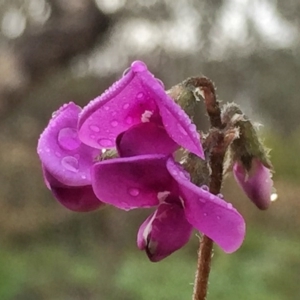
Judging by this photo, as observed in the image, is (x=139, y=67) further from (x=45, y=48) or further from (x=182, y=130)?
(x=45, y=48)

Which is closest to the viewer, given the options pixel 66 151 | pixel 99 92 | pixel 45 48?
pixel 66 151

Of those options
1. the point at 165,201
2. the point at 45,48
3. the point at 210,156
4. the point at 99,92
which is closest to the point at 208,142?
the point at 210,156

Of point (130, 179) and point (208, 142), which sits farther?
point (208, 142)

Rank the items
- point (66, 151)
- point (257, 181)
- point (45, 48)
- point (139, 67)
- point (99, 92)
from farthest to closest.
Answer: point (99, 92) → point (45, 48) → point (257, 181) → point (66, 151) → point (139, 67)

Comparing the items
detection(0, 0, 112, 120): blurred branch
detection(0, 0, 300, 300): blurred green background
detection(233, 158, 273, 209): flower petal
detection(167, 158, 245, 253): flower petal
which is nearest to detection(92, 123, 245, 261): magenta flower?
detection(167, 158, 245, 253): flower petal

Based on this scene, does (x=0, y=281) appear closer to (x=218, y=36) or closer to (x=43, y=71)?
(x=43, y=71)

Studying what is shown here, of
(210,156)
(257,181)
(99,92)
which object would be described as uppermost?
(210,156)

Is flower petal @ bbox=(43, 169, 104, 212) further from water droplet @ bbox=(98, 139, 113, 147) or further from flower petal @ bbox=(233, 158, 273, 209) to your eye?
flower petal @ bbox=(233, 158, 273, 209)
